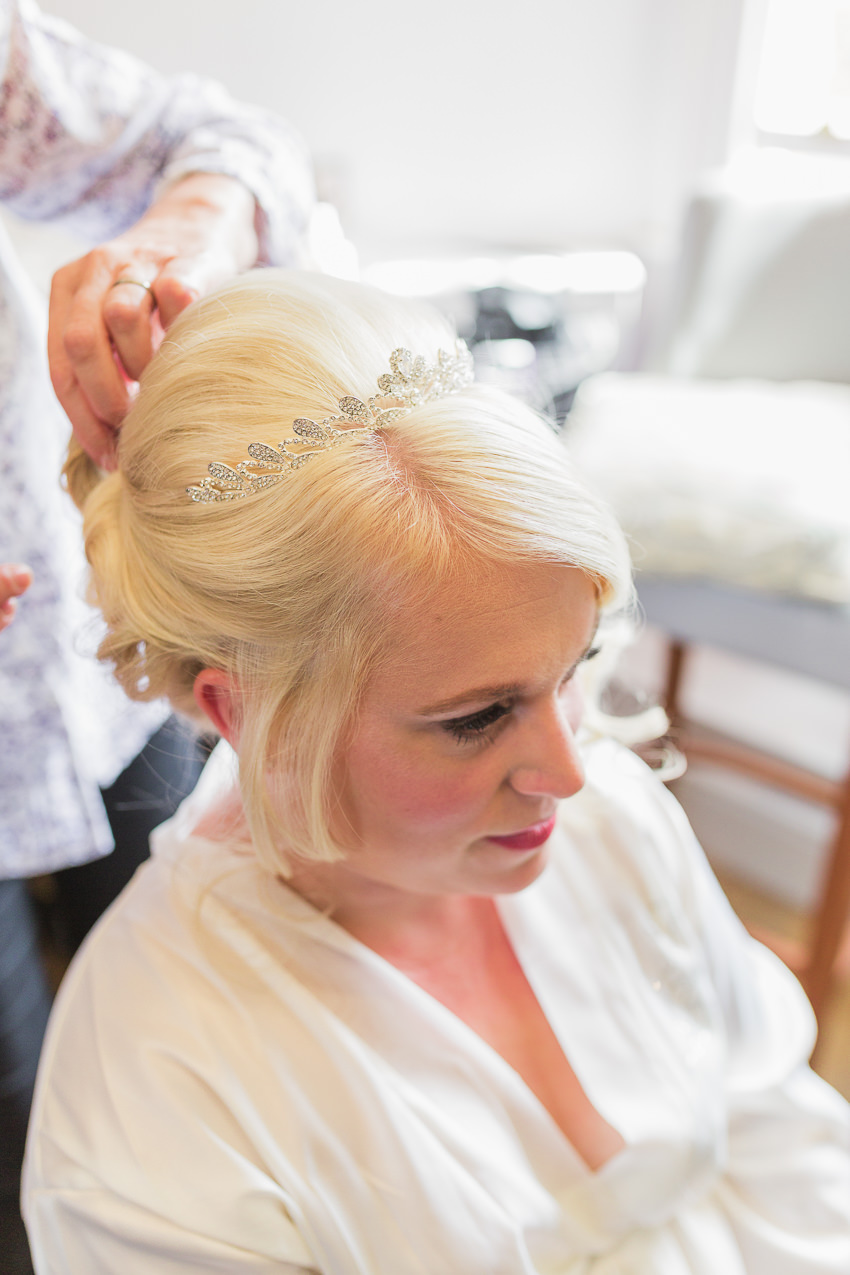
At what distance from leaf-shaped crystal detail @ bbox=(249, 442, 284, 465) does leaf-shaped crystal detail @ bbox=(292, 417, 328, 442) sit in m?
0.02

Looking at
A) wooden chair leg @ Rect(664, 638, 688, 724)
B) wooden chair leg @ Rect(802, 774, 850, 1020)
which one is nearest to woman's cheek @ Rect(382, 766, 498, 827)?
wooden chair leg @ Rect(802, 774, 850, 1020)

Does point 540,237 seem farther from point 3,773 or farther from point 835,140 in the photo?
point 3,773

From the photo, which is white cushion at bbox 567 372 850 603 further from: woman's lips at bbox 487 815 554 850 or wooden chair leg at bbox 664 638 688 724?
wooden chair leg at bbox 664 638 688 724

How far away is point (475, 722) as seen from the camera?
2.16 ft

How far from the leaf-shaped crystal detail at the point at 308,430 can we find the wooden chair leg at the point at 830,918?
1.25 metres

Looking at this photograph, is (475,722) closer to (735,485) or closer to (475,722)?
(475,722)

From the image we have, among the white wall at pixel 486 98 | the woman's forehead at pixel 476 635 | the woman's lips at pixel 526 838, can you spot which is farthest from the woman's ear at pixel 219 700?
the white wall at pixel 486 98

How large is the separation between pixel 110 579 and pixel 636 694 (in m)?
0.58

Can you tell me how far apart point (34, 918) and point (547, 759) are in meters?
0.65

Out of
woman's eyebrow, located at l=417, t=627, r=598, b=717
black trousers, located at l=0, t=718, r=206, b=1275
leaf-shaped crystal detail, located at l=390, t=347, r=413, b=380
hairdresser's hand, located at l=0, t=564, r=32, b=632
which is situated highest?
leaf-shaped crystal detail, located at l=390, t=347, r=413, b=380

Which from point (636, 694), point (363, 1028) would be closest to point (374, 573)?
point (363, 1028)

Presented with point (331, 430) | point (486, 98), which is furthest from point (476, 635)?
point (486, 98)

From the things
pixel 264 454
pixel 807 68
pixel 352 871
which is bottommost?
pixel 352 871

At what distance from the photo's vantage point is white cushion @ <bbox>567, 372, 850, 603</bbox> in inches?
52.6
